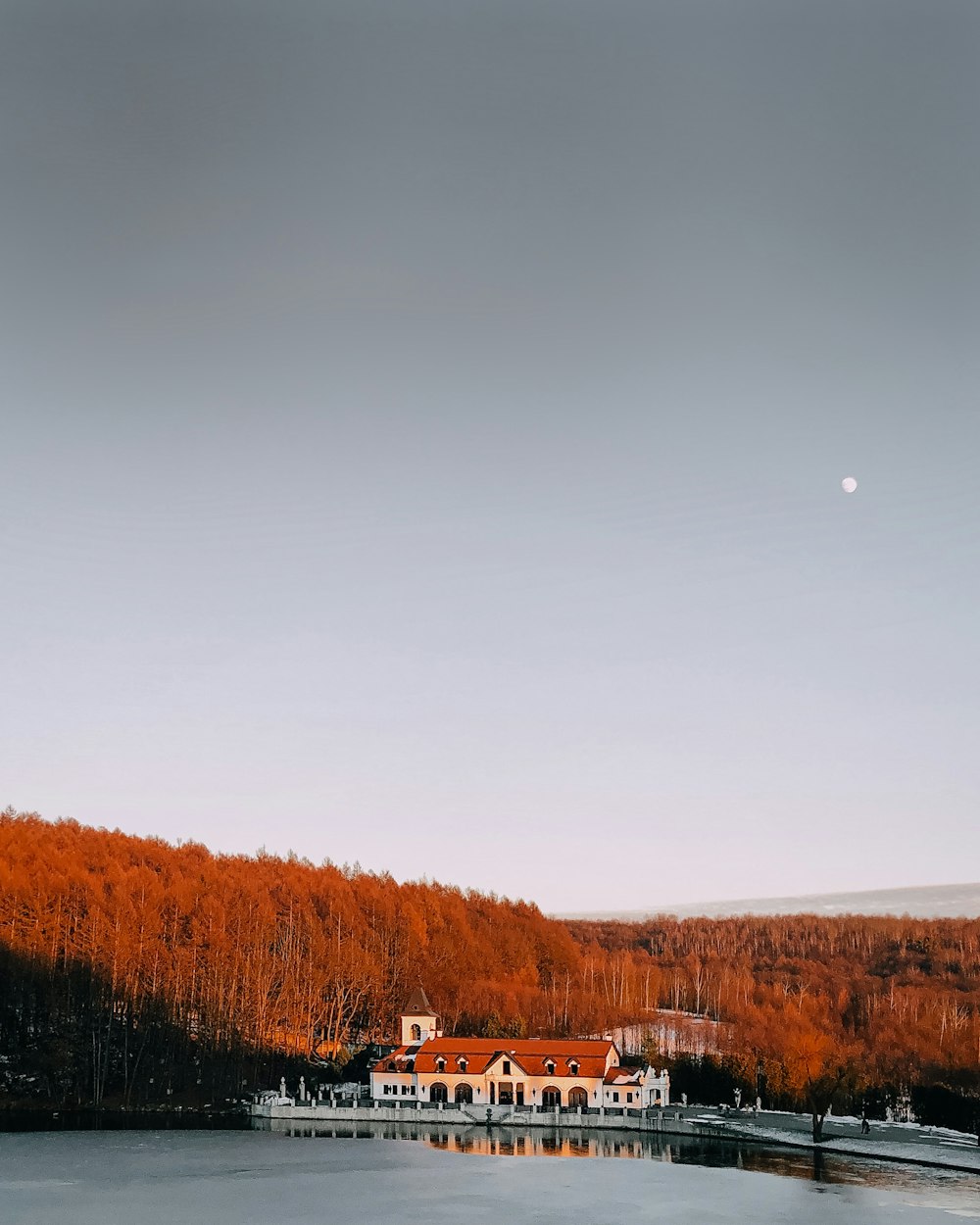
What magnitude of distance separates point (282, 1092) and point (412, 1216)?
33798 mm

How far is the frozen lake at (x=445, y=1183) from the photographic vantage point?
127 ft

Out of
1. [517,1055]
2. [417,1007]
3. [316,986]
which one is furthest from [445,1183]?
[316,986]

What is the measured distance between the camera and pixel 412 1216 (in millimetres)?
38688

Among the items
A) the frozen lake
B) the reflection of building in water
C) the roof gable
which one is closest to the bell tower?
the roof gable

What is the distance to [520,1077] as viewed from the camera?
220 feet

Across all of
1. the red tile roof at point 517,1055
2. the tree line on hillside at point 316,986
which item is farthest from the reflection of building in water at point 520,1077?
the tree line on hillside at point 316,986

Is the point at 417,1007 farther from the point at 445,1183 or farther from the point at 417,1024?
the point at 445,1183

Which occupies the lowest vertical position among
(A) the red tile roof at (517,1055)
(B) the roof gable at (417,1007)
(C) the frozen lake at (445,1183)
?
(C) the frozen lake at (445,1183)

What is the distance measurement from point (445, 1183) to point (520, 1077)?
22562mm

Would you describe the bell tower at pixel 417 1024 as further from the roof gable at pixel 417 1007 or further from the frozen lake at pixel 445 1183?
the frozen lake at pixel 445 1183

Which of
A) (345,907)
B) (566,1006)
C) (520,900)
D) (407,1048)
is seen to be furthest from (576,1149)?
(520,900)

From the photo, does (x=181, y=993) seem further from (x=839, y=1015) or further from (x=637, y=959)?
(x=637, y=959)

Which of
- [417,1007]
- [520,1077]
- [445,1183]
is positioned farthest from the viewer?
[417,1007]

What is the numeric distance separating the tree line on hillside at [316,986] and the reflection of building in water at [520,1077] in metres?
6.25
